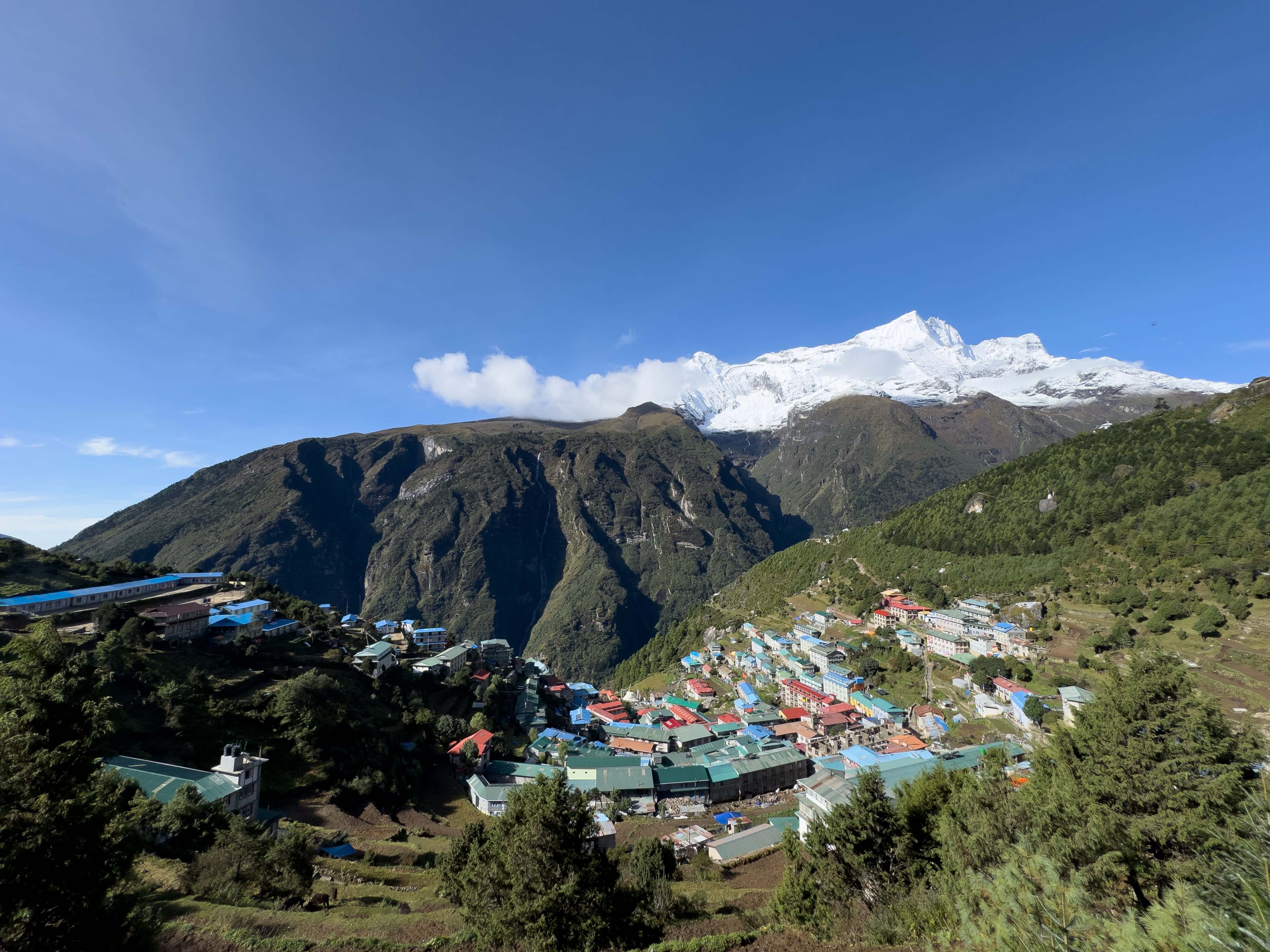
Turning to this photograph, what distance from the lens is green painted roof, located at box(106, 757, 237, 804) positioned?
77.1 ft

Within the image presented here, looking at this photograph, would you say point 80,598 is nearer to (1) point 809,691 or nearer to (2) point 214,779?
(2) point 214,779

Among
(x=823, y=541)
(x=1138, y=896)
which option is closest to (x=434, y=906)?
(x=1138, y=896)

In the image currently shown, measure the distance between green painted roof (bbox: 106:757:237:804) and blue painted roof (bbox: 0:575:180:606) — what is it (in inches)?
1033

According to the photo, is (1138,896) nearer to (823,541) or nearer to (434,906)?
(434,906)

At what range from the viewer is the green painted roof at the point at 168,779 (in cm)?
2350

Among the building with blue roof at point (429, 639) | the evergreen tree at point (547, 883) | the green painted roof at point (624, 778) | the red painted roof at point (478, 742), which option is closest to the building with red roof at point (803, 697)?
the green painted roof at point (624, 778)

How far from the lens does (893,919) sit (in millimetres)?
12914

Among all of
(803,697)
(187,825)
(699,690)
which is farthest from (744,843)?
(699,690)

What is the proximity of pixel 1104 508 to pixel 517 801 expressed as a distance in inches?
3534

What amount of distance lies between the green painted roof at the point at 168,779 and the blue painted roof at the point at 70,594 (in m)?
26.2

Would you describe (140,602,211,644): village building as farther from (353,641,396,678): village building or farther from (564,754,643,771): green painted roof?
(564,754,643,771): green painted roof

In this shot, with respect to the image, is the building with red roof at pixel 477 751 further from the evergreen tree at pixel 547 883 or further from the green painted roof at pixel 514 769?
the evergreen tree at pixel 547 883

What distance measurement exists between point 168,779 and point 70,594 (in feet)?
109

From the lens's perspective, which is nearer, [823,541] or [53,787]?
[53,787]
